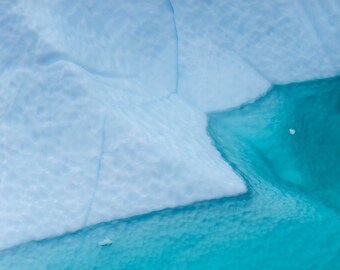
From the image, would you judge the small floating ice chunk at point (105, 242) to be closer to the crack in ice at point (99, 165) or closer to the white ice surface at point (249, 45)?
the crack in ice at point (99, 165)

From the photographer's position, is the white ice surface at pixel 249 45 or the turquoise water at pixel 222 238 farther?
the white ice surface at pixel 249 45

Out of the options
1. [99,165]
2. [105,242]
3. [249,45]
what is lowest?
[105,242]

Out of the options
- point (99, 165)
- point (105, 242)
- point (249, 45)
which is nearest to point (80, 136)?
point (99, 165)

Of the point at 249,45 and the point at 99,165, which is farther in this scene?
the point at 249,45

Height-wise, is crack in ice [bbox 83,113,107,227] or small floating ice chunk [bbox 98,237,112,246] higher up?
crack in ice [bbox 83,113,107,227]

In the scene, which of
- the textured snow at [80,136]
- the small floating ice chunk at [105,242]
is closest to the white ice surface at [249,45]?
the textured snow at [80,136]

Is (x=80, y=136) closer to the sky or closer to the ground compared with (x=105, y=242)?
closer to the sky

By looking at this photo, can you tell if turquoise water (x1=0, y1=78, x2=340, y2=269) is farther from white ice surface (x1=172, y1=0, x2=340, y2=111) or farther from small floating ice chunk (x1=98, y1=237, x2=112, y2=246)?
white ice surface (x1=172, y1=0, x2=340, y2=111)

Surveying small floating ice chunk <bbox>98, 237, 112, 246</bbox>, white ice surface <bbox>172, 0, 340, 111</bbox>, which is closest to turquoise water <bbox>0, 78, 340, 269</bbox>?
small floating ice chunk <bbox>98, 237, 112, 246</bbox>

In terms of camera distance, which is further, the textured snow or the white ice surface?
the white ice surface

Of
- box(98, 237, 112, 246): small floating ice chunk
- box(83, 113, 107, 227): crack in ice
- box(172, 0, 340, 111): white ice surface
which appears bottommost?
box(98, 237, 112, 246): small floating ice chunk

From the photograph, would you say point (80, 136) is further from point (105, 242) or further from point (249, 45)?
point (249, 45)

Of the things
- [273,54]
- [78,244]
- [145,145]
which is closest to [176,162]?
[145,145]
